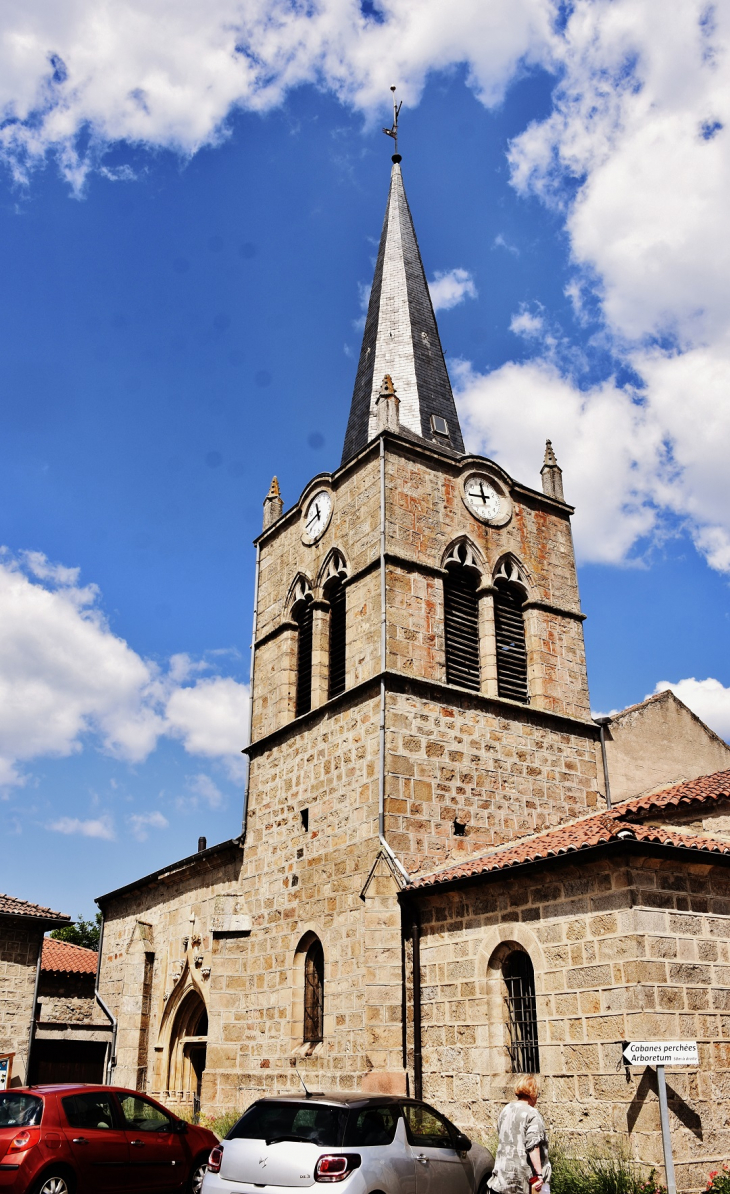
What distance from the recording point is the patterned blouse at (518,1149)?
25.0 ft

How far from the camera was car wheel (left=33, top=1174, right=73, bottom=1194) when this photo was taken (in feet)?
29.0

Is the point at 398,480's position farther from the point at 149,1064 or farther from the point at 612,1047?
the point at 149,1064

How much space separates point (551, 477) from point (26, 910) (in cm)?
1456

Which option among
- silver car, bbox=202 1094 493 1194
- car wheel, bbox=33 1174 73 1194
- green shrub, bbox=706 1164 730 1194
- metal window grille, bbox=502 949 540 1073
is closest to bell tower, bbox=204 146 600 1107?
metal window grille, bbox=502 949 540 1073

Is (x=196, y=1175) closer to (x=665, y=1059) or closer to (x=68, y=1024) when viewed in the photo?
(x=665, y=1059)

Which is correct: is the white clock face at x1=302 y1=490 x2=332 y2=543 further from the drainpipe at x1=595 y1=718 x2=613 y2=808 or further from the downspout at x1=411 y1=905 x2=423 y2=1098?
the downspout at x1=411 y1=905 x2=423 y2=1098

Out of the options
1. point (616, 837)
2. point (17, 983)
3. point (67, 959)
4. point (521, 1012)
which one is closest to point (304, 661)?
point (521, 1012)

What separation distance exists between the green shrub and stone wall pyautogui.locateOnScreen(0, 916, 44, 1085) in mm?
14995

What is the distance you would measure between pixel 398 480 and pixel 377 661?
3.73 m

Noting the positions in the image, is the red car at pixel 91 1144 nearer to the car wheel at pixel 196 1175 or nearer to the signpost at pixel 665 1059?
the car wheel at pixel 196 1175

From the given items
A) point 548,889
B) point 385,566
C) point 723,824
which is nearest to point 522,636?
point 385,566

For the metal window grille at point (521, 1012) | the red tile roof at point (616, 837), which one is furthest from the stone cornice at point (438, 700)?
the metal window grille at point (521, 1012)

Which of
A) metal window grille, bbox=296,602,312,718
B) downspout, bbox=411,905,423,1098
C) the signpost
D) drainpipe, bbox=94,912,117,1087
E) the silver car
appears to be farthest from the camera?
drainpipe, bbox=94,912,117,1087

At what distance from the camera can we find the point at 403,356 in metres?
22.0
